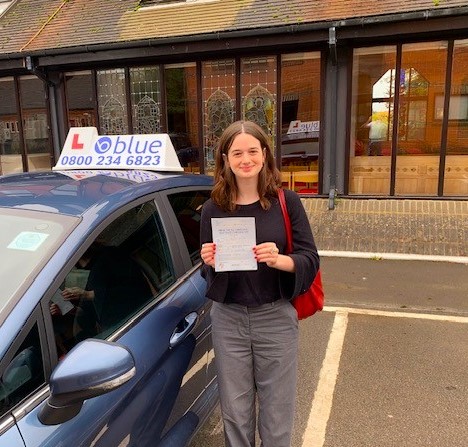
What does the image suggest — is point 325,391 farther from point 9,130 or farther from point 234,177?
point 9,130

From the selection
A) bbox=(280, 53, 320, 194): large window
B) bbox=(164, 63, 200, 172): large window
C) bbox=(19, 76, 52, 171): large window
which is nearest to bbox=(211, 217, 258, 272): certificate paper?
bbox=(280, 53, 320, 194): large window

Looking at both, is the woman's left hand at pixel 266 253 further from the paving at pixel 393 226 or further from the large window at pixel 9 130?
the large window at pixel 9 130

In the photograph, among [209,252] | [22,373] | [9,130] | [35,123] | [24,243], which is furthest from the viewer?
[9,130]

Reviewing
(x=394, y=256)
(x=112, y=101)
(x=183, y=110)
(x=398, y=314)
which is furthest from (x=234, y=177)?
(x=112, y=101)

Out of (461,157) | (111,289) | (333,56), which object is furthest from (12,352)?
(461,157)

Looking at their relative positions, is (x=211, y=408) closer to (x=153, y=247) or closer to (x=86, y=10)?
(x=153, y=247)

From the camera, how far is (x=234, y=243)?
1890mm

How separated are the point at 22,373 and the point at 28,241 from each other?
53 cm

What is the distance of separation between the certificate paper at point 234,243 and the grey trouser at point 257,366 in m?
0.25

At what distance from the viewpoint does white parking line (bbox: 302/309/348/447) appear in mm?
2782

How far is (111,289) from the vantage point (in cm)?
206

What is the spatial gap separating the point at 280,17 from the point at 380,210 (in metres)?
3.65

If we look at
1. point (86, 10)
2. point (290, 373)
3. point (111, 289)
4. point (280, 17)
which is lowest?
point (290, 373)

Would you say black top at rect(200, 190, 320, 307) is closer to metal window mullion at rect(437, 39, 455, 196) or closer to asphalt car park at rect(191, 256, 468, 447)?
asphalt car park at rect(191, 256, 468, 447)
